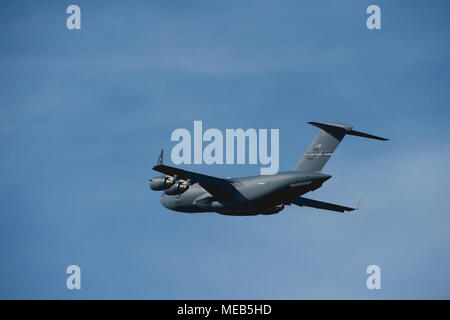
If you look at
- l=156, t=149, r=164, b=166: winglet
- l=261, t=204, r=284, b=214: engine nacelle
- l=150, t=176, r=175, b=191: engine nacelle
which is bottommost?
l=261, t=204, r=284, b=214: engine nacelle

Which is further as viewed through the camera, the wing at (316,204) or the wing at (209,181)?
the wing at (316,204)

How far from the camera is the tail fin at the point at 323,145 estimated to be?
3697cm

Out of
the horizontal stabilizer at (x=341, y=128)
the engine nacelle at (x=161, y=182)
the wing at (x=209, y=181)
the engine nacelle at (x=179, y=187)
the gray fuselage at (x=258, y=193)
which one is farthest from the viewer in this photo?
the engine nacelle at (x=179, y=187)

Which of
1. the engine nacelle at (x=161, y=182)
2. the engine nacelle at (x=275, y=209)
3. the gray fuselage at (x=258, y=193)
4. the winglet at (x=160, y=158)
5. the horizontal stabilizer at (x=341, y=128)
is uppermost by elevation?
the horizontal stabilizer at (x=341, y=128)

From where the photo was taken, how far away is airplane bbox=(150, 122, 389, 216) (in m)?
36.3

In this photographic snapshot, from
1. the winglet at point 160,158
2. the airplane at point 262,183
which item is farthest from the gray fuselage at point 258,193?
the winglet at point 160,158

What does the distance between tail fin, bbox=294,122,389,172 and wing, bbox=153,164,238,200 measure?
3300 mm

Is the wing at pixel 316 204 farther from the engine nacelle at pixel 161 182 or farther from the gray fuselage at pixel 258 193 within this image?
the engine nacelle at pixel 161 182

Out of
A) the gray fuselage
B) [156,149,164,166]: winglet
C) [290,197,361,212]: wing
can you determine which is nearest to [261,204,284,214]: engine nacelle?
the gray fuselage

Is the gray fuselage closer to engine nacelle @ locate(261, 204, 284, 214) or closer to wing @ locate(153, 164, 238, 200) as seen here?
engine nacelle @ locate(261, 204, 284, 214)

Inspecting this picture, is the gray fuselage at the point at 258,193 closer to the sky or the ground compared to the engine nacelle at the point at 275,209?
closer to the sky
